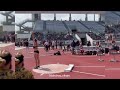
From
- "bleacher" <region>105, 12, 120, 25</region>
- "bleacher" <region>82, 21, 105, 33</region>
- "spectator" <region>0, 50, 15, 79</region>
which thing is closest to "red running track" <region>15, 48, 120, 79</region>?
"spectator" <region>0, 50, 15, 79</region>

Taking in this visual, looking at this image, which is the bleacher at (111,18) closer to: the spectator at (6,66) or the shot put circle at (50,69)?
the shot put circle at (50,69)

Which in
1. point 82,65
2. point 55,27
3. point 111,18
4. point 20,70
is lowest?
point 20,70

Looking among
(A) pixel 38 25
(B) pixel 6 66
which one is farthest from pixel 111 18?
(B) pixel 6 66

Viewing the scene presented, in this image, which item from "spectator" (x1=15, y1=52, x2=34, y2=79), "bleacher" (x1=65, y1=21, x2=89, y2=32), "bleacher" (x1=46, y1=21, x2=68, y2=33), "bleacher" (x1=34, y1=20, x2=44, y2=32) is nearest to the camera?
"spectator" (x1=15, y1=52, x2=34, y2=79)

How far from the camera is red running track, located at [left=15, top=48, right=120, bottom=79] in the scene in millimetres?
8484

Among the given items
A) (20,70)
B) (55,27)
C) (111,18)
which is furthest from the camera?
(55,27)

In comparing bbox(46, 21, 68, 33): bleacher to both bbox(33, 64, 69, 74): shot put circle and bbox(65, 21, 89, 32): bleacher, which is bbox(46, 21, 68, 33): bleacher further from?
bbox(33, 64, 69, 74): shot put circle

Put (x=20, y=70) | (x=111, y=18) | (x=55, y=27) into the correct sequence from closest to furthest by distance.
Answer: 1. (x=20, y=70)
2. (x=111, y=18)
3. (x=55, y=27)

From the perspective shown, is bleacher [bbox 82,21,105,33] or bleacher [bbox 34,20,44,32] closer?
bleacher [bbox 34,20,44,32]

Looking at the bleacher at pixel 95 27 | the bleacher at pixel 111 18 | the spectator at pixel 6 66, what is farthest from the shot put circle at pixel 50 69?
the bleacher at pixel 111 18

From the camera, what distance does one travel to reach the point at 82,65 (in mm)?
8594

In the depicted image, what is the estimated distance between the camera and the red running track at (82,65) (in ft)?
27.8

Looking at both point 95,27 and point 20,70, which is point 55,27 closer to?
point 95,27
